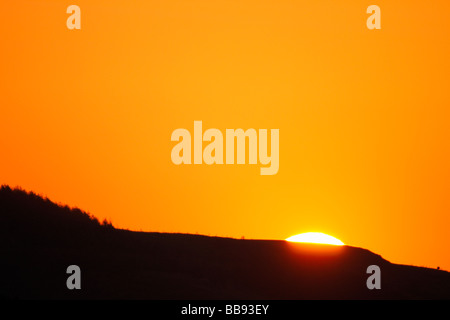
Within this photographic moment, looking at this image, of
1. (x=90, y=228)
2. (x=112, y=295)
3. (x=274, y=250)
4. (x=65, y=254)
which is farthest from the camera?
(x=274, y=250)

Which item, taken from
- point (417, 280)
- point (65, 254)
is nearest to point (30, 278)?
point (65, 254)

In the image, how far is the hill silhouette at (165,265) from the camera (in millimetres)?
24766

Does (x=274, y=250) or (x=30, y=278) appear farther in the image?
(x=274, y=250)

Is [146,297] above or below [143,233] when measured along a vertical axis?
below

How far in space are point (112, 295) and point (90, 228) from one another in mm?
5959

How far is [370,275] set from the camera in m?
32.0

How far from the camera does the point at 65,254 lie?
26734mm

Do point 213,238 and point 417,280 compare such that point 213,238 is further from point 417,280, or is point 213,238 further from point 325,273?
point 417,280

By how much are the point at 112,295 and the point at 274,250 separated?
9.27 metres

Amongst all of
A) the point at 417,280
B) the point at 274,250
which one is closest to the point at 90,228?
the point at 274,250

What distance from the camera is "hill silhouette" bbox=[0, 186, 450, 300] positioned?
975 inches

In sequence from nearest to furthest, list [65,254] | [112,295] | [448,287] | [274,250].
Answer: [112,295] < [65,254] < [274,250] < [448,287]

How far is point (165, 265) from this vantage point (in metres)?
28.2
